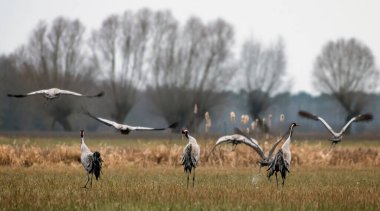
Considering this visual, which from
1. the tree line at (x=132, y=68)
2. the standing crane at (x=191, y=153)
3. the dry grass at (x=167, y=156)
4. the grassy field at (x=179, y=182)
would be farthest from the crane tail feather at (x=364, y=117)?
the tree line at (x=132, y=68)

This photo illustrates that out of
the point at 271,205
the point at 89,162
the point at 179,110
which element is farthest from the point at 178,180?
the point at 179,110

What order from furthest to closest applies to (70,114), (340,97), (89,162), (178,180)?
(340,97) → (70,114) → (178,180) → (89,162)

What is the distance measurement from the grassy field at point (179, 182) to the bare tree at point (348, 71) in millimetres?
68164

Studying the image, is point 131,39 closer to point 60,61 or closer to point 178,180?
point 60,61

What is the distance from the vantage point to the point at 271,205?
13680 millimetres

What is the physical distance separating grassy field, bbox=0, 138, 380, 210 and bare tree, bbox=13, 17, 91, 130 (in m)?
57.8

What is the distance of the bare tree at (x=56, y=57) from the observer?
8619cm

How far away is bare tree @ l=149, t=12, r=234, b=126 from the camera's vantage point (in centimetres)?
8462

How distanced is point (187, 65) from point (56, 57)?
617 inches

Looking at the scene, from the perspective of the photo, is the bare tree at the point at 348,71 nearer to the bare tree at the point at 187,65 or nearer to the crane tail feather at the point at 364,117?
the bare tree at the point at 187,65

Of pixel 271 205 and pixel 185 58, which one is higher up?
pixel 185 58

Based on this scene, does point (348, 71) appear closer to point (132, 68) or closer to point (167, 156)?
point (132, 68)

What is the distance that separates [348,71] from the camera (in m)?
99.6

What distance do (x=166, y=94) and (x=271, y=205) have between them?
71.4 m
